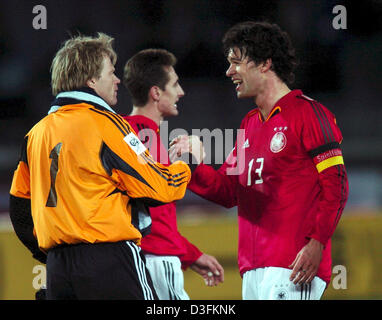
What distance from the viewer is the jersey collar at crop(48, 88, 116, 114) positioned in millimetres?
3378

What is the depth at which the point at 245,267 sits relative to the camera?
3969 millimetres

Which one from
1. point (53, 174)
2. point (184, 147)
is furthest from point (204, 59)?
point (53, 174)

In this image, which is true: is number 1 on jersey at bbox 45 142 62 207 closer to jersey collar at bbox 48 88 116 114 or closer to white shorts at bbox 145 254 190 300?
jersey collar at bbox 48 88 116 114

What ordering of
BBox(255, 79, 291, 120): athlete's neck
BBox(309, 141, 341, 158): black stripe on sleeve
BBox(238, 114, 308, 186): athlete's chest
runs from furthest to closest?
BBox(255, 79, 291, 120): athlete's neck < BBox(238, 114, 308, 186): athlete's chest < BBox(309, 141, 341, 158): black stripe on sleeve

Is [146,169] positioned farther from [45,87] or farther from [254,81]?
[45,87]

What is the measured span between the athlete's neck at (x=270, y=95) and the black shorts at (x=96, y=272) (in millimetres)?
1374

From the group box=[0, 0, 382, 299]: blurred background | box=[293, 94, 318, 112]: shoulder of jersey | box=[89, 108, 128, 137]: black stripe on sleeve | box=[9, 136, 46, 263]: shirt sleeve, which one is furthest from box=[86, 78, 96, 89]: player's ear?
box=[0, 0, 382, 299]: blurred background

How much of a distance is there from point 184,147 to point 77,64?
86 centimetres

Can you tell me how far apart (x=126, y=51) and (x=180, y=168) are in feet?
25.7

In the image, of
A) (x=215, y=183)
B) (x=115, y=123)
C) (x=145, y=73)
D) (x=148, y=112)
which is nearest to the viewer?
(x=115, y=123)

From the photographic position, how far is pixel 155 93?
187 inches

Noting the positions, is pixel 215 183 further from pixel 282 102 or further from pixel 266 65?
pixel 266 65

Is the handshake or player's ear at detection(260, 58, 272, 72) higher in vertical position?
player's ear at detection(260, 58, 272, 72)

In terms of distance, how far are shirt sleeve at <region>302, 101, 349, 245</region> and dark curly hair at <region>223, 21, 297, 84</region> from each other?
577 millimetres
